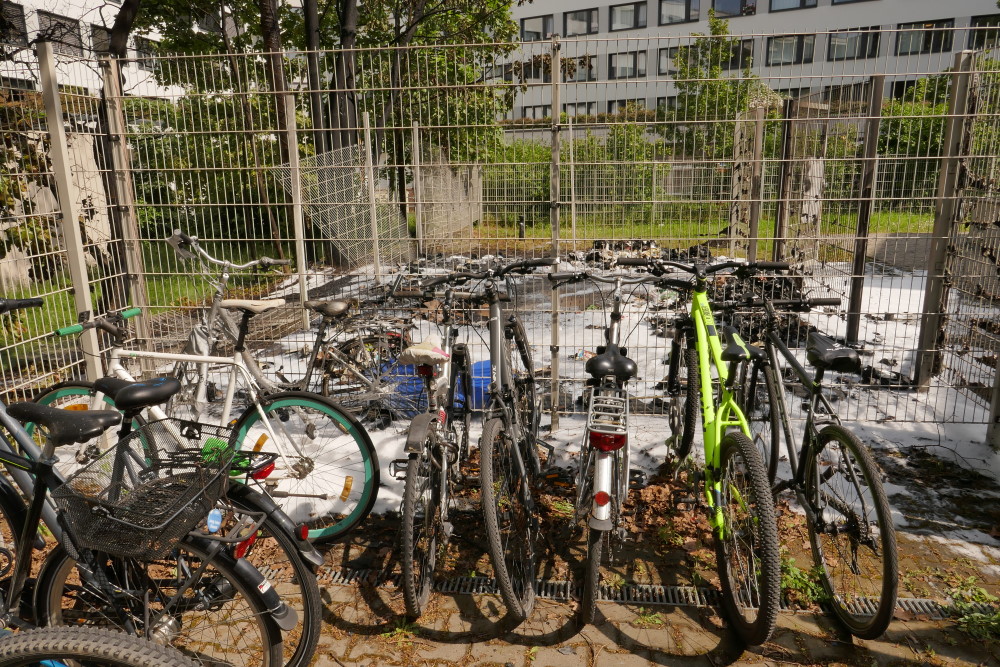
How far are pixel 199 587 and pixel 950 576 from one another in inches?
133

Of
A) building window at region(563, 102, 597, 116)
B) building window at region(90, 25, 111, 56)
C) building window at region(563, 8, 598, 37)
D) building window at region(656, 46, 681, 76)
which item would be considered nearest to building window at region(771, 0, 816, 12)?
building window at region(563, 8, 598, 37)

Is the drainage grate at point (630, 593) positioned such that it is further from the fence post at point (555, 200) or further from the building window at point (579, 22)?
the building window at point (579, 22)

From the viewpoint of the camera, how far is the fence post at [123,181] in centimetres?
509

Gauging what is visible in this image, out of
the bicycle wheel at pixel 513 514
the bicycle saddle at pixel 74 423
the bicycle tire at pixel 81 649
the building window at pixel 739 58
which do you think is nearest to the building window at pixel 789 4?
the building window at pixel 739 58

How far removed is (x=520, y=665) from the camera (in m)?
2.91

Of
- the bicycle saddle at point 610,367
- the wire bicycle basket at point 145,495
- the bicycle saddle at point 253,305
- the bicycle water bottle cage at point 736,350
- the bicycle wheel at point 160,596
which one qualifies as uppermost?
the bicycle saddle at point 253,305

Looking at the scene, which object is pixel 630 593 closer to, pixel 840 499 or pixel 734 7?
pixel 840 499

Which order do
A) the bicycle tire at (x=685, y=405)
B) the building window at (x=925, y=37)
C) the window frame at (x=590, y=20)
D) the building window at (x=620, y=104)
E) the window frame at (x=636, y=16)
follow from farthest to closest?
1. the window frame at (x=590, y=20)
2. the window frame at (x=636, y=16)
3. the building window at (x=620, y=104)
4. the building window at (x=925, y=37)
5. the bicycle tire at (x=685, y=405)

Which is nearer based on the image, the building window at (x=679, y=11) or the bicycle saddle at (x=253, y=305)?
the bicycle saddle at (x=253, y=305)

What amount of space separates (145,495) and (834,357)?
8.82 ft

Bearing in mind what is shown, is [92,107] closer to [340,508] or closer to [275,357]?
[275,357]

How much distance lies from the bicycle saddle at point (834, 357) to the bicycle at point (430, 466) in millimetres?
1611

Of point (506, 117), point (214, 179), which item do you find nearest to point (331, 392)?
point (214, 179)

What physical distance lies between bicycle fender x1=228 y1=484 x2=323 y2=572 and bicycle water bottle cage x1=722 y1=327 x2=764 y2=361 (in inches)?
77.5
